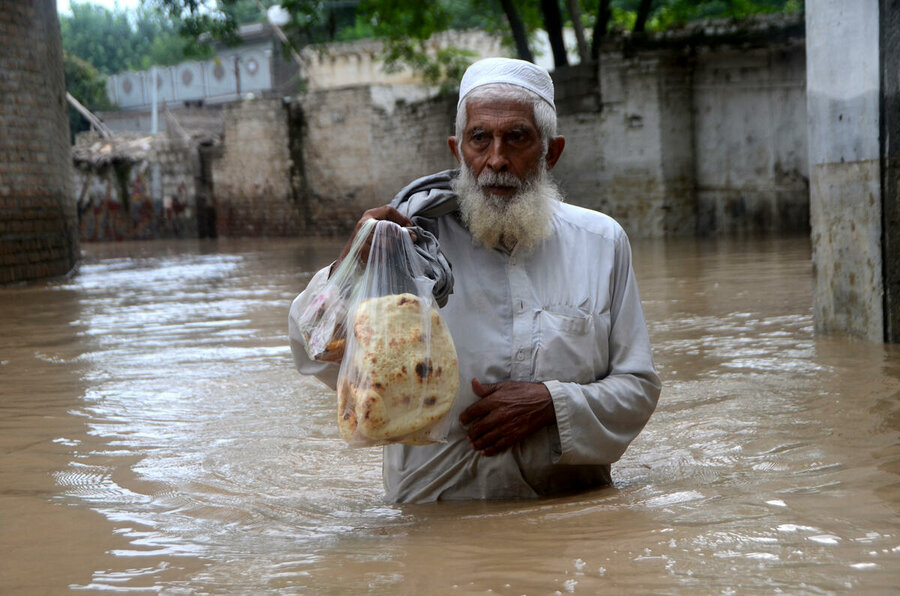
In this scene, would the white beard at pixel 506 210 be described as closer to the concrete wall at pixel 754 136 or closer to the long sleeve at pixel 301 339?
the long sleeve at pixel 301 339

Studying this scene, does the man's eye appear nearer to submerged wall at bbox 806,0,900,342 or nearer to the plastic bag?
the plastic bag

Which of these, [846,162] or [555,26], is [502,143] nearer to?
[846,162]

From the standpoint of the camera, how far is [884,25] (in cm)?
518

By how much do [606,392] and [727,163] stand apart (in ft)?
44.7

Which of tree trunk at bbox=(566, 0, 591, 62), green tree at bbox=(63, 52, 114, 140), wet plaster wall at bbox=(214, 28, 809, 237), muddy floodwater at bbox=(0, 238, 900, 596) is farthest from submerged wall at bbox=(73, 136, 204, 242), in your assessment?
muddy floodwater at bbox=(0, 238, 900, 596)

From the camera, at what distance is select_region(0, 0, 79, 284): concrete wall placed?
12.0 m

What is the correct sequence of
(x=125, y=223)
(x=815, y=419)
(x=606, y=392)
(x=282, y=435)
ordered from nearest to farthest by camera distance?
(x=606, y=392)
(x=815, y=419)
(x=282, y=435)
(x=125, y=223)

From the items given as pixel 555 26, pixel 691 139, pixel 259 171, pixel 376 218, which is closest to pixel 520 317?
pixel 376 218

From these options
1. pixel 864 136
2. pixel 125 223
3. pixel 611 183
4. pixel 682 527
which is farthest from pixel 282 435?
pixel 125 223

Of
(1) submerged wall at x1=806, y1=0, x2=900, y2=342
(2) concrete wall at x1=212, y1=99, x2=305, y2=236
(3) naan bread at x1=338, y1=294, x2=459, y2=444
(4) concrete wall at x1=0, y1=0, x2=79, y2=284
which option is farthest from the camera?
(2) concrete wall at x1=212, y1=99, x2=305, y2=236

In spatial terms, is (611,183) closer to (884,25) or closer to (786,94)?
(786,94)

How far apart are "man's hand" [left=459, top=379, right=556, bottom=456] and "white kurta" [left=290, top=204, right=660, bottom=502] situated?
0.03m

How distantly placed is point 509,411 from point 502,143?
0.67 m

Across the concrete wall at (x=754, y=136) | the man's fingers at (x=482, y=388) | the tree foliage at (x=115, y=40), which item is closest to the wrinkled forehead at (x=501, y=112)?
the man's fingers at (x=482, y=388)
